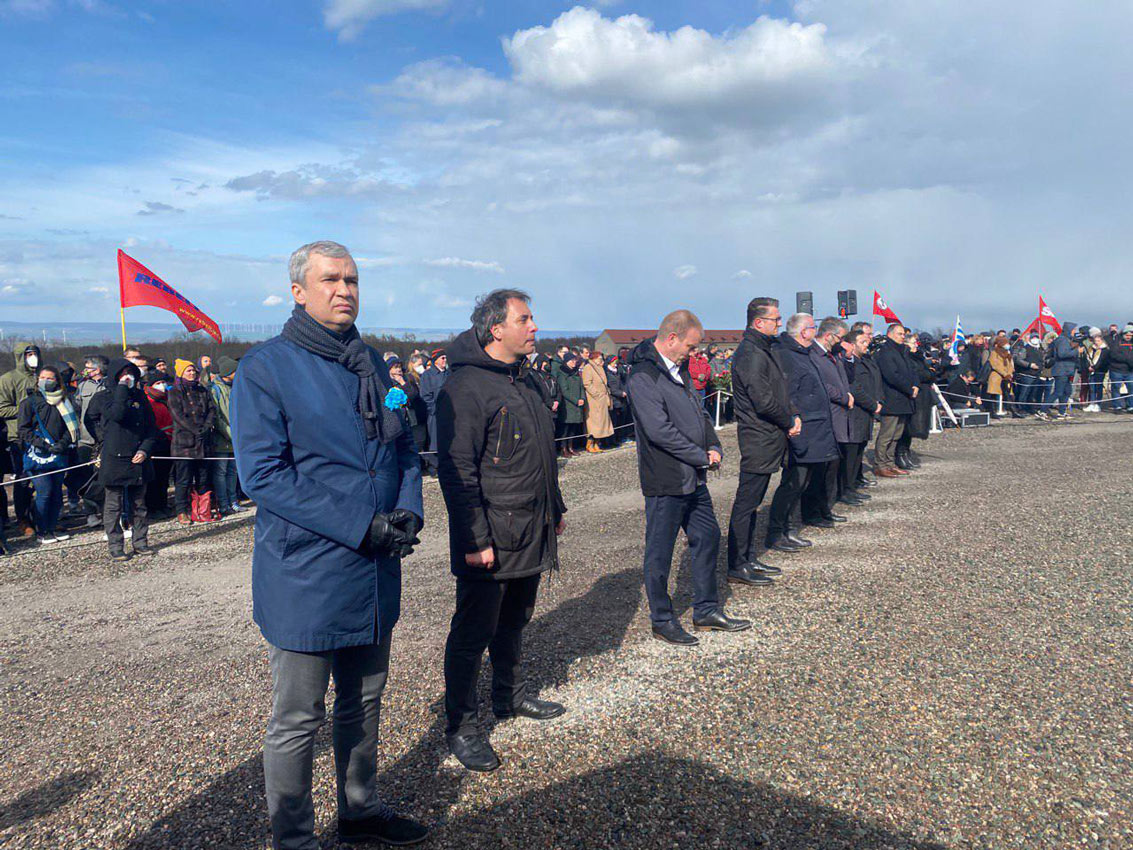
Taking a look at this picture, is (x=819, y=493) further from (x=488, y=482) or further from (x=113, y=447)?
(x=113, y=447)

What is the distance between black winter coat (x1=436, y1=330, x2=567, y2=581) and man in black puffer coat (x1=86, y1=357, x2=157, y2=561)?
5524 millimetres

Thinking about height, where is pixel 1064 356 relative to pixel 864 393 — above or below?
above

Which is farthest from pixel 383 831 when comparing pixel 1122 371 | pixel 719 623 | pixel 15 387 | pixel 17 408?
pixel 1122 371

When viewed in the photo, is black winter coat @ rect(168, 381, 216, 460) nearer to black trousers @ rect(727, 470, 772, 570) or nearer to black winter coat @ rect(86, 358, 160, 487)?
black winter coat @ rect(86, 358, 160, 487)

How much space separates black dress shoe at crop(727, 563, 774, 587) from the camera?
6.09 m

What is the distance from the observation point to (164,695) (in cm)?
446

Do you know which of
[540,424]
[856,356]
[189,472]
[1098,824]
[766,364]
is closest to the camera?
[1098,824]

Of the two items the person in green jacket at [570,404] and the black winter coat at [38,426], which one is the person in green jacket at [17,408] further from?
the person in green jacket at [570,404]

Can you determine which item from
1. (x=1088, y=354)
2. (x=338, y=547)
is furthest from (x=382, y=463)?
(x=1088, y=354)

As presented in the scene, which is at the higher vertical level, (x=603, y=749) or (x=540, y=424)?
(x=540, y=424)

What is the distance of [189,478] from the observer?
918 centimetres

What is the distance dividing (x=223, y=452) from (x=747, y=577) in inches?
265

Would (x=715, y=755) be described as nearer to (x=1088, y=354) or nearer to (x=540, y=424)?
(x=540, y=424)

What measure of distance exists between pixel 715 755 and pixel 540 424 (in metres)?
1.74
